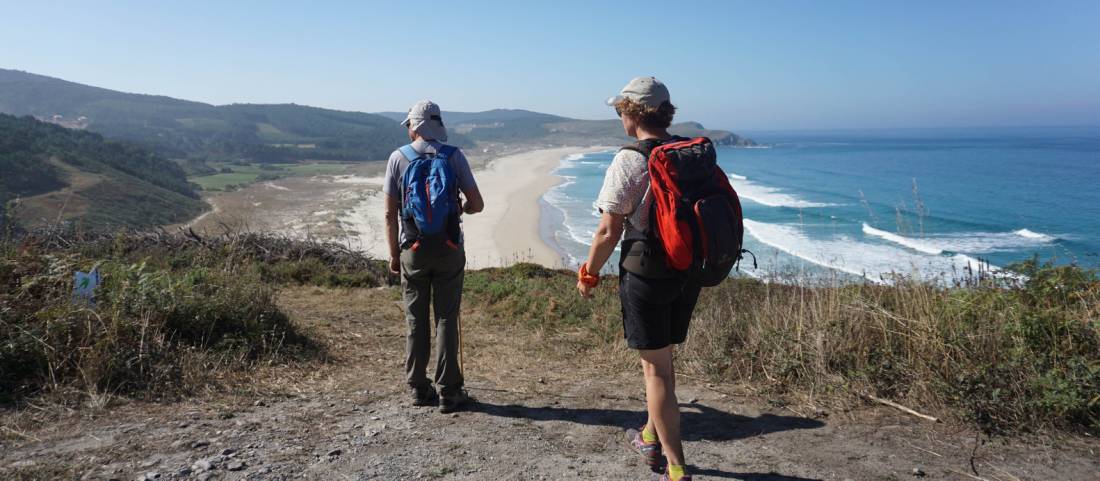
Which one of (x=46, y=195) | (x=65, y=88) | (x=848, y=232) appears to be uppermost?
(x=65, y=88)

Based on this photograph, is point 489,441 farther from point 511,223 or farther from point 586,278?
point 511,223

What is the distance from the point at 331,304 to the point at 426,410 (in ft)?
14.2

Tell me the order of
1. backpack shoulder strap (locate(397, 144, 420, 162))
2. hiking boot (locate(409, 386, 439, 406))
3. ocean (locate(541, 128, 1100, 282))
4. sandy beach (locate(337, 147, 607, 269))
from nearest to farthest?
backpack shoulder strap (locate(397, 144, 420, 162)) < hiking boot (locate(409, 386, 439, 406)) < ocean (locate(541, 128, 1100, 282)) < sandy beach (locate(337, 147, 607, 269))

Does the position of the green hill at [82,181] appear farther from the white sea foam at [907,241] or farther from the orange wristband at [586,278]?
the white sea foam at [907,241]

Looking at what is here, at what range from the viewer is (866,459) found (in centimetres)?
300

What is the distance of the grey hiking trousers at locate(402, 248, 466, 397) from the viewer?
11.6ft

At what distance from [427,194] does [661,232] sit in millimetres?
1427

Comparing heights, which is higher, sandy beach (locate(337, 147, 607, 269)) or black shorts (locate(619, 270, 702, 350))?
black shorts (locate(619, 270, 702, 350))

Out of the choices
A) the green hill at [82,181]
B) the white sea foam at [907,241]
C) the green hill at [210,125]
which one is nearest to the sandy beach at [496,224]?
the green hill at [82,181]

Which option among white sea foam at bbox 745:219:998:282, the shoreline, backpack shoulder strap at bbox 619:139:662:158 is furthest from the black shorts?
→ white sea foam at bbox 745:219:998:282

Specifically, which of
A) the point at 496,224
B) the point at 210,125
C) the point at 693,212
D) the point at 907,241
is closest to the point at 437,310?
the point at 693,212

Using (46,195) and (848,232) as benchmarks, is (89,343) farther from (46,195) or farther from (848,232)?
(46,195)

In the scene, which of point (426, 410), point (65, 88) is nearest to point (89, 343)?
point (426, 410)

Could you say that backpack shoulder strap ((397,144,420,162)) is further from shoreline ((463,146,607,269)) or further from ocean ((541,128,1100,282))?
shoreline ((463,146,607,269))
